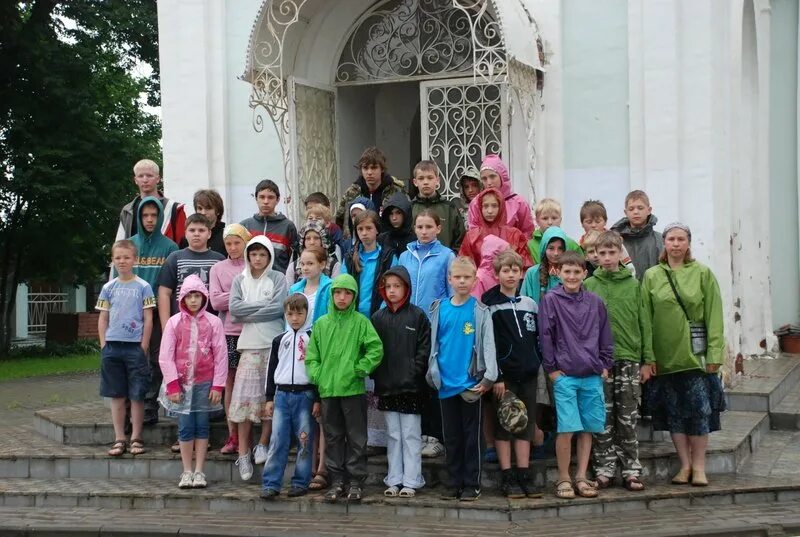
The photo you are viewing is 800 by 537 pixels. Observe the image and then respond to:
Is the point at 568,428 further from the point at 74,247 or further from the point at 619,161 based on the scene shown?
the point at 74,247

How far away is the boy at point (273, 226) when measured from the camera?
354 inches

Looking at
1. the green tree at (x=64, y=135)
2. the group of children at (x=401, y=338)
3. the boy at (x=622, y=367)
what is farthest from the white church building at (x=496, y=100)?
the green tree at (x=64, y=135)

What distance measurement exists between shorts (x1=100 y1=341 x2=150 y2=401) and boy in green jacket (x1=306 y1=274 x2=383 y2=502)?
5.52 feet

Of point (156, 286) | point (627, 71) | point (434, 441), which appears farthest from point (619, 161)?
point (156, 286)

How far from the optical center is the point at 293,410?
26.1 ft

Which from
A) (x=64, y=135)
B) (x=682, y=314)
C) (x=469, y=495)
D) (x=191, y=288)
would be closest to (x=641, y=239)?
(x=682, y=314)

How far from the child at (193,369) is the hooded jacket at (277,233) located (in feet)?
3.04

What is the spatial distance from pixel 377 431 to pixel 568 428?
1600 millimetres

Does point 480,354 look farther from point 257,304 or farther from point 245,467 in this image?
point 245,467

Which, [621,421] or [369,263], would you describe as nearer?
[621,421]

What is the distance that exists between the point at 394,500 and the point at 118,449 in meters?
2.45

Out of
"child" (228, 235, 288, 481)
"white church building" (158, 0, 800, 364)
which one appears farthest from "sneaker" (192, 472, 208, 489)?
"white church building" (158, 0, 800, 364)

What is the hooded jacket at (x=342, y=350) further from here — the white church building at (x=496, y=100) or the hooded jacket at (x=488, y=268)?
the white church building at (x=496, y=100)

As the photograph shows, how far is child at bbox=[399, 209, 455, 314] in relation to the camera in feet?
26.2
